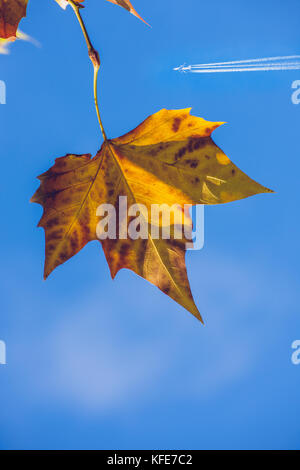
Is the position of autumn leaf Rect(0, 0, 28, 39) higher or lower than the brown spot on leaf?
higher

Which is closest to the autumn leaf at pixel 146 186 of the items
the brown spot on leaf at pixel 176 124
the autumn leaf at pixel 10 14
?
the brown spot on leaf at pixel 176 124

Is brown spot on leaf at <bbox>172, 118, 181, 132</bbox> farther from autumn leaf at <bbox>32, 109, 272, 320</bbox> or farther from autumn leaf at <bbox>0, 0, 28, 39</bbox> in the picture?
autumn leaf at <bbox>0, 0, 28, 39</bbox>

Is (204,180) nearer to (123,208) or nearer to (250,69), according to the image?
(123,208)

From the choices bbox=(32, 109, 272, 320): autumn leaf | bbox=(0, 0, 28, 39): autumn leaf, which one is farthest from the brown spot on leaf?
bbox=(0, 0, 28, 39): autumn leaf

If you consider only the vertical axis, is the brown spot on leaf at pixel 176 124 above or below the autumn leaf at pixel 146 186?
above

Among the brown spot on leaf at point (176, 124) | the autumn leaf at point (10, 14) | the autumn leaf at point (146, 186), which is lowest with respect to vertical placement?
the autumn leaf at point (146, 186)

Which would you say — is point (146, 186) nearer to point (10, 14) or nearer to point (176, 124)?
point (176, 124)

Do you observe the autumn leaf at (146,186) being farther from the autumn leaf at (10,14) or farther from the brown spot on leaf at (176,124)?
the autumn leaf at (10,14)
